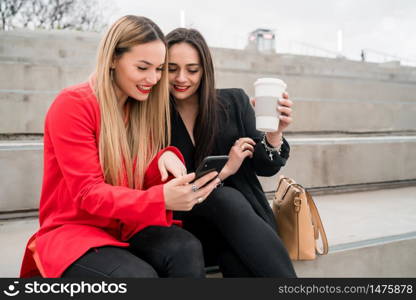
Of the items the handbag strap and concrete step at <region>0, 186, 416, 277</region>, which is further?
concrete step at <region>0, 186, 416, 277</region>

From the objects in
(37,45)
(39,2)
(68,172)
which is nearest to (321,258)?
(68,172)

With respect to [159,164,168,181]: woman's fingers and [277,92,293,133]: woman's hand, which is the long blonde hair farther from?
[277,92,293,133]: woman's hand

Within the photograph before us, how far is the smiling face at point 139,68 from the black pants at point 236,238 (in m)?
0.53

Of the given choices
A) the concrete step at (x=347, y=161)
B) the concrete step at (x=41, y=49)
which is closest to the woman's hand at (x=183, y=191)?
the concrete step at (x=347, y=161)

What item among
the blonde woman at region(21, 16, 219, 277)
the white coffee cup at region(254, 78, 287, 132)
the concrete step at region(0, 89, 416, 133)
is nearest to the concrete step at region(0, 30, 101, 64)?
the concrete step at region(0, 89, 416, 133)

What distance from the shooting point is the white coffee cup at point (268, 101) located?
1239 millimetres

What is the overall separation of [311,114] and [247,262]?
8.34 feet

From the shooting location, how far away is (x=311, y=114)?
354 centimetres

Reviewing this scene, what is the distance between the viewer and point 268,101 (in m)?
1.25

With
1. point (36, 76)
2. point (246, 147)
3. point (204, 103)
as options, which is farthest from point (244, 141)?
point (36, 76)

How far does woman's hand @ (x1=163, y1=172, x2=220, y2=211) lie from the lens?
1088 millimetres

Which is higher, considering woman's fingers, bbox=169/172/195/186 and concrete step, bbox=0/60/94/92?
concrete step, bbox=0/60/94/92

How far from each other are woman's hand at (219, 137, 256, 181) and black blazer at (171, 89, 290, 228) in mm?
49

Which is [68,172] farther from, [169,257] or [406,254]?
[406,254]
